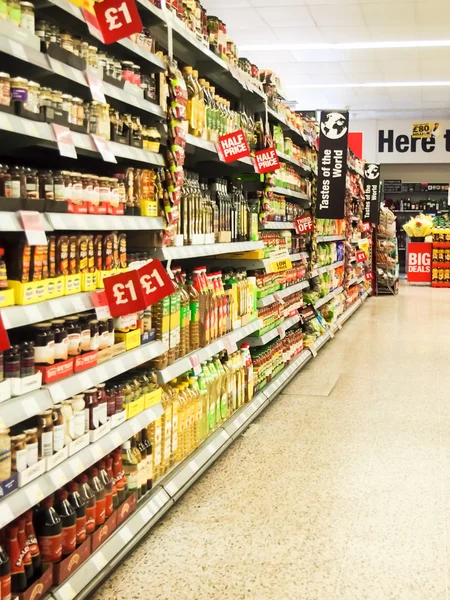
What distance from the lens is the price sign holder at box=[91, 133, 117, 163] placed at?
260 centimetres

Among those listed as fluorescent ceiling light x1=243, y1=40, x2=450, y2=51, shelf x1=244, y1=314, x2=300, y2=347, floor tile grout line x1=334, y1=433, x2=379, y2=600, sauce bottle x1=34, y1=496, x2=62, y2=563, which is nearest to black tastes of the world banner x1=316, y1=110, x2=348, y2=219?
shelf x1=244, y1=314, x2=300, y2=347

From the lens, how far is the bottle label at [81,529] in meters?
2.56

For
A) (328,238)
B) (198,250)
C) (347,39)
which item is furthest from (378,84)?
(198,250)

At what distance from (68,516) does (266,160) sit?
10.6ft

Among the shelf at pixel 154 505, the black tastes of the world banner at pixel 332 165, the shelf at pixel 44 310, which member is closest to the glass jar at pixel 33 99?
the shelf at pixel 44 310

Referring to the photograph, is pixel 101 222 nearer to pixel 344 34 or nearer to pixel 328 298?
pixel 328 298

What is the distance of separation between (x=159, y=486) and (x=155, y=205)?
1269 mm

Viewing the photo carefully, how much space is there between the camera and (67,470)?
96.7 inches

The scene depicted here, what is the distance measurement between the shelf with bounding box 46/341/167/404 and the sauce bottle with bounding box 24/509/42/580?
14.8 inches

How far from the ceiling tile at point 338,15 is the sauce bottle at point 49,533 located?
836 centimetres

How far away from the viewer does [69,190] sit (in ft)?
8.27

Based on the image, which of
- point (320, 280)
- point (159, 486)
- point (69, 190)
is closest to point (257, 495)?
point (159, 486)

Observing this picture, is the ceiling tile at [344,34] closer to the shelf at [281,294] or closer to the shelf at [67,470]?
the shelf at [281,294]

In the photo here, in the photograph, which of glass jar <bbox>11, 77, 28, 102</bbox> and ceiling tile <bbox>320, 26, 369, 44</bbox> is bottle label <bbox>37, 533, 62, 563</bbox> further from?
ceiling tile <bbox>320, 26, 369, 44</bbox>
